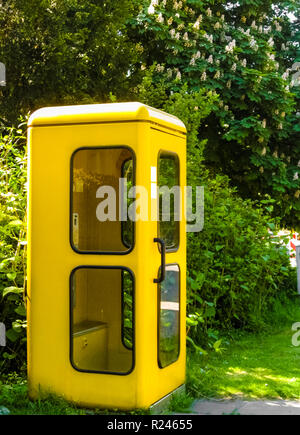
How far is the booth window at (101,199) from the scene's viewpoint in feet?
15.8

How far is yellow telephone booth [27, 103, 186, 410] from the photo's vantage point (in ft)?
14.2

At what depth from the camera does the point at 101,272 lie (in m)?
5.26

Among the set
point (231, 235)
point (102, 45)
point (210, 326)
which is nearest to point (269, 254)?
point (231, 235)

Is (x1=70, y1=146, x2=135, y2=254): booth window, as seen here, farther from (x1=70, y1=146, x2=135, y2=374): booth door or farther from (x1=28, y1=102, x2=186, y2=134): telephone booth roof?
(x1=28, y1=102, x2=186, y2=134): telephone booth roof

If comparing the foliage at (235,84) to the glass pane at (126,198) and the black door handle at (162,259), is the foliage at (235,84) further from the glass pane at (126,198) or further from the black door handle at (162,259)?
the black door handle at (162,259)

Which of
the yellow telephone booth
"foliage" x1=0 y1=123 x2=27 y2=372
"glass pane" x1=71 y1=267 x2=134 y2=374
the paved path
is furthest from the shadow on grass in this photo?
"foliage" x1=0 y1=123 x2=27 y2=372

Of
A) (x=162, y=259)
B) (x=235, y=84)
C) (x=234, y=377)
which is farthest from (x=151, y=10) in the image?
(x=162, y=259)

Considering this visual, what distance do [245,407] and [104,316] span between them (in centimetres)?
125

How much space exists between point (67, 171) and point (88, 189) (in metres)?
0.51

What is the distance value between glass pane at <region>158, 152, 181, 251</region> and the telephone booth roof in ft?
1.16

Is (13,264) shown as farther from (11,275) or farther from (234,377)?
(234,377)

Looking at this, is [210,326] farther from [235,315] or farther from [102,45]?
[102,45]

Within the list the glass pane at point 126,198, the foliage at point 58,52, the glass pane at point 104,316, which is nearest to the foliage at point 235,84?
the foliage at point 58,52

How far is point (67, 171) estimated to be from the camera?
14.7 ft
